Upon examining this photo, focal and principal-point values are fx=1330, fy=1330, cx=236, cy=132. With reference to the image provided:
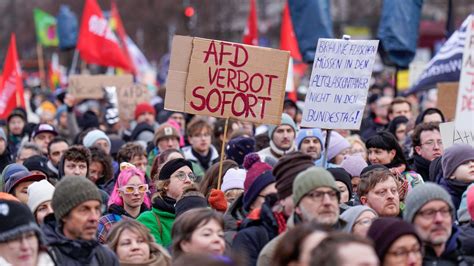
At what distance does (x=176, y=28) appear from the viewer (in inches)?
2426

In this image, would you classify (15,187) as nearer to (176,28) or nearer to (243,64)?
(243,64)

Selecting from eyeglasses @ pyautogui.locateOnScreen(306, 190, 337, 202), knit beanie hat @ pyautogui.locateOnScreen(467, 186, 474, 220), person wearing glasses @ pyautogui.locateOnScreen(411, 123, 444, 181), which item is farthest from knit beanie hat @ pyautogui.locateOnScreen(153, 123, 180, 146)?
eyeglasses @ pyautogui.locateOnScreen(306, 190, 337, 202)

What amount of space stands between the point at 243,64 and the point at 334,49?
730mm

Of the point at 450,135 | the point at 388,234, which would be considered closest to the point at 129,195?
the point at 450,135

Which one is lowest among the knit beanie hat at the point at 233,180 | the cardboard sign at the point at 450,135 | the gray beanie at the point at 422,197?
the knit beanie hat at the point at 233,180

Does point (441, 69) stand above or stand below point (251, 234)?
above

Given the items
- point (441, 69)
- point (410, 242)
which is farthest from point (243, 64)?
point (441, 69)

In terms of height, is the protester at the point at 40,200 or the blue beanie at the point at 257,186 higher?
the blue beanie at the point at 257,186

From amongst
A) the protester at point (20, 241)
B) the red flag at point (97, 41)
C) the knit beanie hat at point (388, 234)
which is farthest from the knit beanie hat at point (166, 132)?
the red flag at point (97, 41)

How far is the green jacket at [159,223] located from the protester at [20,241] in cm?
212

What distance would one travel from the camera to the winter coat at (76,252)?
7.30 m

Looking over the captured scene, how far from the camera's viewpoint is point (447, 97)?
51.4 feet

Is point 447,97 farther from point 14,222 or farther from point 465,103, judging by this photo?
point 14,222

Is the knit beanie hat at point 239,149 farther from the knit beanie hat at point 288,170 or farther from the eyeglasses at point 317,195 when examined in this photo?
the eyeglasses at point 317,195
